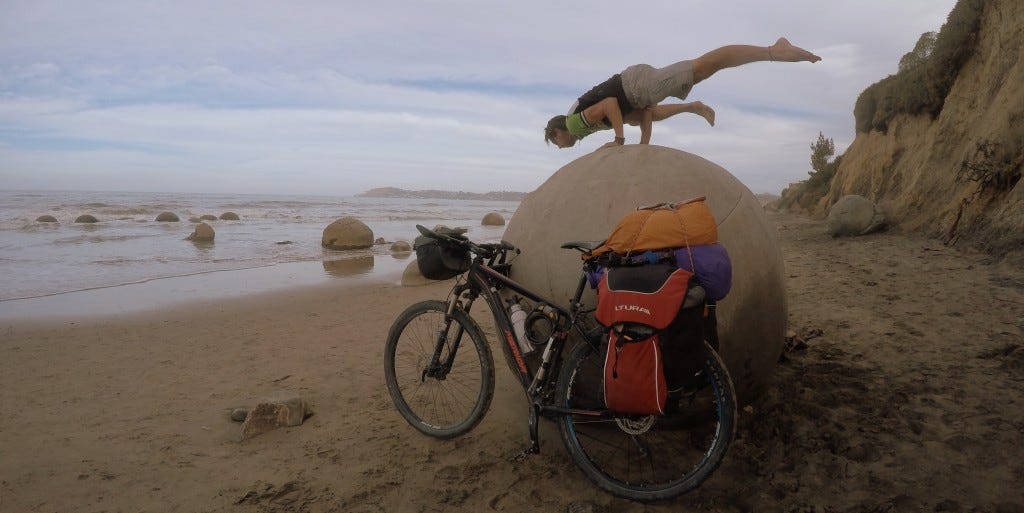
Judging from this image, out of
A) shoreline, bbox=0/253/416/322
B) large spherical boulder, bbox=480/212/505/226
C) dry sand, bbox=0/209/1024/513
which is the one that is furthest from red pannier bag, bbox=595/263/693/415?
large spherical boulder, bbox=480/212/505/226

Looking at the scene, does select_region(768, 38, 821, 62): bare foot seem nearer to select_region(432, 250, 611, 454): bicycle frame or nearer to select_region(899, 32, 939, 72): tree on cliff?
select_region(432, 250, 611, 454): bicycle frame

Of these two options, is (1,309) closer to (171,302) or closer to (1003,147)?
(171,302)

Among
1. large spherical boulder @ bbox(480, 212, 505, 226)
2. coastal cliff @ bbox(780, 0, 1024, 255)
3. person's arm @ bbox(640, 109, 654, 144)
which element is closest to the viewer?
person's arm @ bbox(640, 109, 654, 144)

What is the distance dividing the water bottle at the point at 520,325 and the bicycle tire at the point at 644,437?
35 cm

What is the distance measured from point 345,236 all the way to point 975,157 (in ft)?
44.6

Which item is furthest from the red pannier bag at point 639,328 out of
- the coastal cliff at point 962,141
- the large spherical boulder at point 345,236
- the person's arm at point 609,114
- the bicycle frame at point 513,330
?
the large spherical boulder at point 345,236

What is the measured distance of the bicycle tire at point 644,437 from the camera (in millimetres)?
2541

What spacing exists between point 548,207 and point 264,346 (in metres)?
4.05

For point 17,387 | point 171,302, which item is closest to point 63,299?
point 171,302

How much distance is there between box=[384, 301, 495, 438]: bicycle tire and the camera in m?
3.32

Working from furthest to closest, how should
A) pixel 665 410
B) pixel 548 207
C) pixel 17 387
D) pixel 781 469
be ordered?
pixel 17 387 < pixel 548 207 < pixel 781 469 < pixel 665 410

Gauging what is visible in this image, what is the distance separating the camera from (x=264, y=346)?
6.02 metres

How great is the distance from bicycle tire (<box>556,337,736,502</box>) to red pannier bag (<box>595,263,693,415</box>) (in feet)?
0.61

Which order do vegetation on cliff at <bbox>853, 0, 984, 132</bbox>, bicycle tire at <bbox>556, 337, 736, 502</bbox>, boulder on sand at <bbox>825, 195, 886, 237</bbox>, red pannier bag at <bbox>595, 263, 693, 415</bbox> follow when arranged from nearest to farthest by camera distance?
red pannier bag at <bbox>595, 263, 693, 415</bbox> → bicycle tire at <bbox>556, 337, 736, 502</bbox> → vegetation on cliff at <bbox>853, 0, 984, 132</bbox> → boulder on sand at <bbox>825, 195, 886, 237</bbox>
